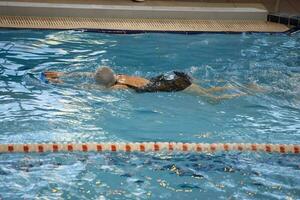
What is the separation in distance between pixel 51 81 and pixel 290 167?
3030mm

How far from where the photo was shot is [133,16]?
9.07m

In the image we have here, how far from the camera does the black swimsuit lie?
5758mm

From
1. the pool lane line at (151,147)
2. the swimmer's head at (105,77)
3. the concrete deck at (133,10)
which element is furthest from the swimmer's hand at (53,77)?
the concrete deck at (133,10)

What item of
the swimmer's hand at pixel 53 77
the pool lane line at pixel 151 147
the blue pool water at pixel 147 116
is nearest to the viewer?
the blue pool water at pixel 147 116

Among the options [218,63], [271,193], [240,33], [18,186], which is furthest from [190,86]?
[240,33]

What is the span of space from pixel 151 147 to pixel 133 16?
4988mm

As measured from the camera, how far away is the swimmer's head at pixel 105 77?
562 centimetres

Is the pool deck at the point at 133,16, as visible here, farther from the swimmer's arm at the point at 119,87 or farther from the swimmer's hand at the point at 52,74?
the swimmer's arm at the point at 119,87

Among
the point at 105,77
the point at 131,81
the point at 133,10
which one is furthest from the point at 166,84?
the point at 133,10

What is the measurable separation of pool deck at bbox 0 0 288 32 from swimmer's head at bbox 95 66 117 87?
283 centimetres

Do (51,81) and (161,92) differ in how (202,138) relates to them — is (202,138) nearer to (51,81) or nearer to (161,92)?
(161,92)

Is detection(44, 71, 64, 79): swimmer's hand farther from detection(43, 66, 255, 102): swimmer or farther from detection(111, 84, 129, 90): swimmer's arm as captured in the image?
detection(111, 84, 129, 90): swimmer's arm

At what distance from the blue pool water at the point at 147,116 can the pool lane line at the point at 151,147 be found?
2.4 inches

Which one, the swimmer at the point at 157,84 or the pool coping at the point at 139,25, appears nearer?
the swimmer at the point at 157,84
